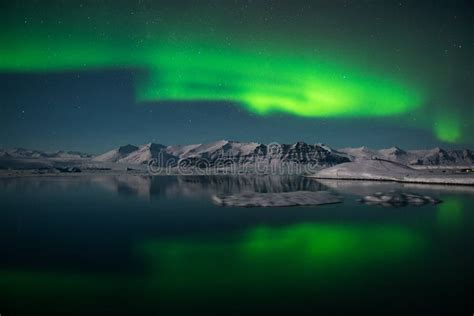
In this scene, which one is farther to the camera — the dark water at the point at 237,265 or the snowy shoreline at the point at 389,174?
the snowy shoreline at the point at 389,174

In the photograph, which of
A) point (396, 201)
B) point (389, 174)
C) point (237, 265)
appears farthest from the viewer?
point (389, 174)

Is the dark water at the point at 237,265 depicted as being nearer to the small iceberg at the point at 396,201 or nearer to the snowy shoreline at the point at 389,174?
the small iceberg at the point at 396,201

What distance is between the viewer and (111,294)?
32.2 feet

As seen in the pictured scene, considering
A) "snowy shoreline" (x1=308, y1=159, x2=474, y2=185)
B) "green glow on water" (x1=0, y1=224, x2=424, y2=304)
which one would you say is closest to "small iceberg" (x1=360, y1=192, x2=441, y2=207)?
"green glow on water" (x1=0, y1=224, x2=424, y2=304)

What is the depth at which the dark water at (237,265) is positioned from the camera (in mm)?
9148

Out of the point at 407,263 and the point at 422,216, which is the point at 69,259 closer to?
the point at 407,263

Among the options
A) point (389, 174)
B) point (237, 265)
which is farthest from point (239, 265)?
point (389, 174)

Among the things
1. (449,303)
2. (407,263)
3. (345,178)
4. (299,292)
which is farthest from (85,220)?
(345,178)

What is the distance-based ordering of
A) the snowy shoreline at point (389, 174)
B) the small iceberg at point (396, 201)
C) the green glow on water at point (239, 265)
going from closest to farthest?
1. the green glow on water at point (239, 265)
2. the small iceberg at point (396, 201)
3. the snowy shoreline at point (389, 174)

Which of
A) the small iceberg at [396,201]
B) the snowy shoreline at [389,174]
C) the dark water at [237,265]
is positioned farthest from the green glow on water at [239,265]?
the snowy shoreline at [389,174]

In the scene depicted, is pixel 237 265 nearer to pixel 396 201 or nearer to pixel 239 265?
pixel 239 265

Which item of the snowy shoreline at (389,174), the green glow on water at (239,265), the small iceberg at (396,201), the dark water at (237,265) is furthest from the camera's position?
the snowy shoreline at (389,174)

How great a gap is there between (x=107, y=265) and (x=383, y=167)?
285 feet

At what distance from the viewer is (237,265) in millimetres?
12656
